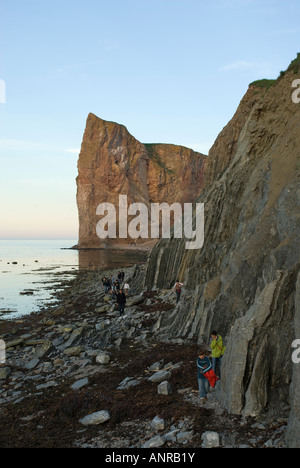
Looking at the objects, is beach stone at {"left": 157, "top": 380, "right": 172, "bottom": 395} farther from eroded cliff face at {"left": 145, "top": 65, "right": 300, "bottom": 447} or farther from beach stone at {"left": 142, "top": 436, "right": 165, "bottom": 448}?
beach stone at {"left": 142, "top": 436, "right": 165, "bottom": 448}

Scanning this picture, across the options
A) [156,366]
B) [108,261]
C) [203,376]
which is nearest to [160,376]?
[156,366]

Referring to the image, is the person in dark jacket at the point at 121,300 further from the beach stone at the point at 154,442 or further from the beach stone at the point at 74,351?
the beach stone at the point at 154,442

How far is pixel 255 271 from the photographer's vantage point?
1135 centimetres

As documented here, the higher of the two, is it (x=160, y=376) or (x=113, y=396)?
(x=160, y=376)

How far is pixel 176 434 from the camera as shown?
7414 millimetres

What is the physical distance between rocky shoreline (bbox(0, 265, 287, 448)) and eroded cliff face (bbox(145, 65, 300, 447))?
78cm

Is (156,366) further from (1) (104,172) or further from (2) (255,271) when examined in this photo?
(1) (104,172)

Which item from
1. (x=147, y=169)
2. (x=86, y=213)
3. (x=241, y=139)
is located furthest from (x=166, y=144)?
(x=241, y=139)

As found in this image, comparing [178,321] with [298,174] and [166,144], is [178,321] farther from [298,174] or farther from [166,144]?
[166,144]

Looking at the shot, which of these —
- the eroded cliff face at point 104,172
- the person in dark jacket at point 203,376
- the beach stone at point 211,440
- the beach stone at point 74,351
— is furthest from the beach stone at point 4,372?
the eroded cliff face at point 104,172

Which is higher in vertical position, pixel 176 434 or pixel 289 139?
pixel 289 139

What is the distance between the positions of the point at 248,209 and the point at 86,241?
10342 cm

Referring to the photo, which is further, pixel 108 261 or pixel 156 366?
pixel 108 261

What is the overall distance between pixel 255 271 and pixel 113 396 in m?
5.78
